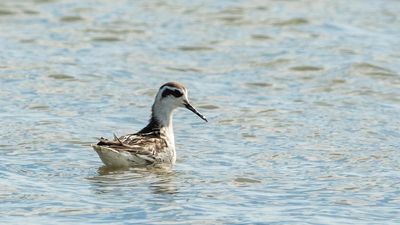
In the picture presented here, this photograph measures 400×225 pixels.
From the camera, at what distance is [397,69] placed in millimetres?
22875

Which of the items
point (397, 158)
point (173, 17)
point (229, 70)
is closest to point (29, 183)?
point (397, 158)

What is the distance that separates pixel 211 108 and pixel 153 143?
3607 millimetres

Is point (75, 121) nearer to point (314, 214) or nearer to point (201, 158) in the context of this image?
point (201, 158)

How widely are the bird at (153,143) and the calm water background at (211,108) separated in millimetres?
226

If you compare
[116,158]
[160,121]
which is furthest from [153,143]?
[116,158]

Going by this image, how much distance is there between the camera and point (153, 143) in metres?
16.4

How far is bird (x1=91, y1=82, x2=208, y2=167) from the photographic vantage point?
1562cm

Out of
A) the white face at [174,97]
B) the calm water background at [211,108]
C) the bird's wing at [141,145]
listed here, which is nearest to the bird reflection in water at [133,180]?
the calm water background at [211,108]

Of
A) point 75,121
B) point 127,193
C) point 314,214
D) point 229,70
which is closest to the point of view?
point 314,214

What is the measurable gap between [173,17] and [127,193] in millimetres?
12607

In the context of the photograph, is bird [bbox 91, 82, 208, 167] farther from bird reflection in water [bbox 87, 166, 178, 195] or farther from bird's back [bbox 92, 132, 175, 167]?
bird reflection in water [bbox 87, 166, 178, 195]

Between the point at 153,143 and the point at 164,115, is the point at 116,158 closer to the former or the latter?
the point at 153,143

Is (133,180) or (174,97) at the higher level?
(174,97)

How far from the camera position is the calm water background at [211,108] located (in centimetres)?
1406
